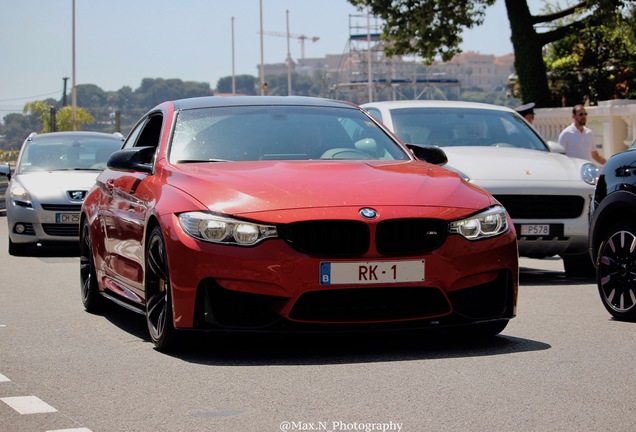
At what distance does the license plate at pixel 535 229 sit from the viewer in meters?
12.9

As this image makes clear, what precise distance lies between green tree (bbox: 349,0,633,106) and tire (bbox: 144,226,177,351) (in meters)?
27.2

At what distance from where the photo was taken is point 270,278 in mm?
7422

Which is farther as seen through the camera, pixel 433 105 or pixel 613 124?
pixel 613 124

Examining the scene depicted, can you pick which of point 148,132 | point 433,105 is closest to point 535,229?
point 433,105

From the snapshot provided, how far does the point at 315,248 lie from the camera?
7.50 m

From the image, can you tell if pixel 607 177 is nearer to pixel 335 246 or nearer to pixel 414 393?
pixel 335 246

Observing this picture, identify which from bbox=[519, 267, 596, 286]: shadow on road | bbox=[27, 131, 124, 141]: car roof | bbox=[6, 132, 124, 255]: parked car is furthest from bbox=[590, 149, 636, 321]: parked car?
bbox=[27, 131, 124, 141]: car roof

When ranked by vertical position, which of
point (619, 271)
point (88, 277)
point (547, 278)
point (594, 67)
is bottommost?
point (547, 278)

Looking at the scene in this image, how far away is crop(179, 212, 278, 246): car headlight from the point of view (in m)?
7.45

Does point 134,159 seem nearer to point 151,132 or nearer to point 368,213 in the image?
point 151,132

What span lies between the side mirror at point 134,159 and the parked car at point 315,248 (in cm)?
23

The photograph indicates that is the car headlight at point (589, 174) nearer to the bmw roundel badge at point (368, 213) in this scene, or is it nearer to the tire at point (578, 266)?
the tire at point (578, 266)

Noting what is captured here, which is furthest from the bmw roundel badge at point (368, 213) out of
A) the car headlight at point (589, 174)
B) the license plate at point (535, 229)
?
the car headlight at point (589, 174)

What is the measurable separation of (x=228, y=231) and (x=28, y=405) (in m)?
1.60
